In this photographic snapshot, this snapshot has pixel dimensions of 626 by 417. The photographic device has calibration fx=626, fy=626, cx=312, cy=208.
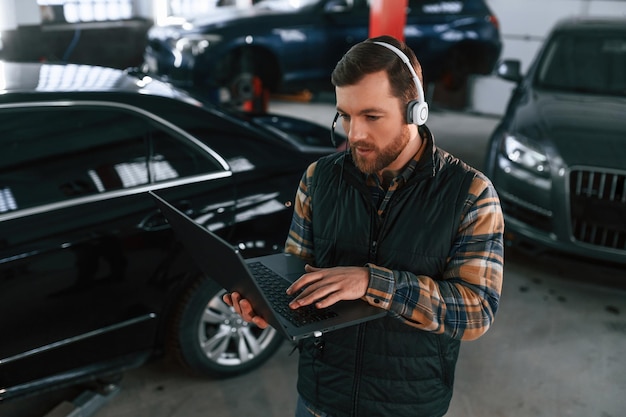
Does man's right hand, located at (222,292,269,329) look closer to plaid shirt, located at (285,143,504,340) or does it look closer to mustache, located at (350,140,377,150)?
plaid shirt, located at (285,143,504,340)

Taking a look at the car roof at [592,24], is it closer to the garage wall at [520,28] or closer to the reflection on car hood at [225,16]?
the garage wall at [520,28]

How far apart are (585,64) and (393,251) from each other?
13.5ft

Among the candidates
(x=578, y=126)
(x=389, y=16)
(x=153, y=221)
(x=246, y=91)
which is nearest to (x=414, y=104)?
(x=153, y=221)

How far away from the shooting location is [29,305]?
7.61ft

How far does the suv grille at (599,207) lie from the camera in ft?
12.1

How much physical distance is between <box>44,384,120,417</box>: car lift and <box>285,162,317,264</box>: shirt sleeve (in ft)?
5.02

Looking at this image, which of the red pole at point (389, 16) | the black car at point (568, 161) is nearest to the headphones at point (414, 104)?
the black car at point (568, 161)

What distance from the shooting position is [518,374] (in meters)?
3.17

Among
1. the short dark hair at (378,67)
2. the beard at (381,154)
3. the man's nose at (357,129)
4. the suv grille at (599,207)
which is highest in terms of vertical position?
the short dark hair at (378,67)

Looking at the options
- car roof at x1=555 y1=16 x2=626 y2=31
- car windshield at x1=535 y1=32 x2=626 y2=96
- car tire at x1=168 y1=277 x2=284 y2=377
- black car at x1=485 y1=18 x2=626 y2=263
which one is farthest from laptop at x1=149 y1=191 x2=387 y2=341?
car roof at x1=555 y1=16 x2=626 y2=31

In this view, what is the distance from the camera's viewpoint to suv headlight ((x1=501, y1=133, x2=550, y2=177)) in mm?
3906

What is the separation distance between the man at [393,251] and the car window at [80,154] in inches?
46.2

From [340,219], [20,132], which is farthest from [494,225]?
[20,132]

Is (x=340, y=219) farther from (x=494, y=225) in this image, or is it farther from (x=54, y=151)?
(x=54, y=151)
